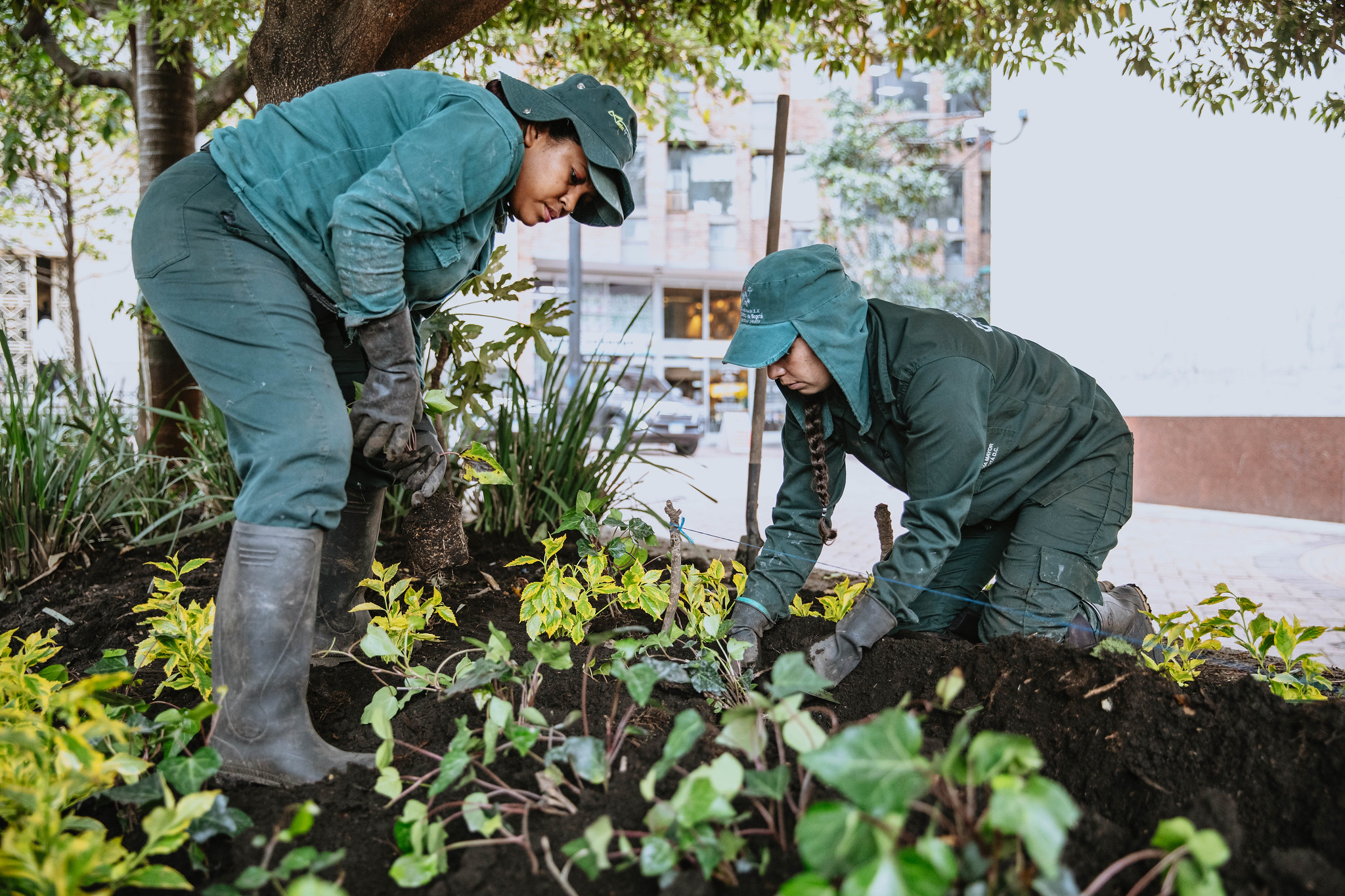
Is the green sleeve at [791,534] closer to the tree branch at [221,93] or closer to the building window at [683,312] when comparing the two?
the tree branch at [221,93]

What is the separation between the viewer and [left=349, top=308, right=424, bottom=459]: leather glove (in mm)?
1746

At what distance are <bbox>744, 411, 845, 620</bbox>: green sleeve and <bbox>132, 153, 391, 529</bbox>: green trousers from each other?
115 centimetres

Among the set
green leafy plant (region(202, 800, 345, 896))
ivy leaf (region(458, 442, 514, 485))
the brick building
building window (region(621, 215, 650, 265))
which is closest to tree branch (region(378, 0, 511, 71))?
ivy leaf (region(458, 442, 514, 485))

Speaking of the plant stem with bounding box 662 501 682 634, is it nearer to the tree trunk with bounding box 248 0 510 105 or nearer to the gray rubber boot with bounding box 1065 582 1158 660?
the gray rubber boot with bounding box 1065 582 1158 660

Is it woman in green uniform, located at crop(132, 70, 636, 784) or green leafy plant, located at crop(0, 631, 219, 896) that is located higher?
woman in green uniform, located at crop(132, 70, 636, 784)

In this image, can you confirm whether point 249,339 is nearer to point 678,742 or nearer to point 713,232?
point 678,742

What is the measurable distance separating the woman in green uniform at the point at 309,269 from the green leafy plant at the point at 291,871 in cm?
29

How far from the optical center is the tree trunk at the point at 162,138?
403 centimetres

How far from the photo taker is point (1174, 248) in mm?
7273

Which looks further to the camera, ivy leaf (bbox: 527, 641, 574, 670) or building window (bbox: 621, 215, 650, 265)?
building window (bbox: 621, 215, 650, 265)

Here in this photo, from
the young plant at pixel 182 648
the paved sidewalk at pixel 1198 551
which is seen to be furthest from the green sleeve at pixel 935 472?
the young plant at pixel 182 648

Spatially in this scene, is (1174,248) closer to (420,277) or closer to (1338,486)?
(1338,486)

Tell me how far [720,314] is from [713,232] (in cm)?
196

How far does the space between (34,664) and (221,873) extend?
3.90ft
